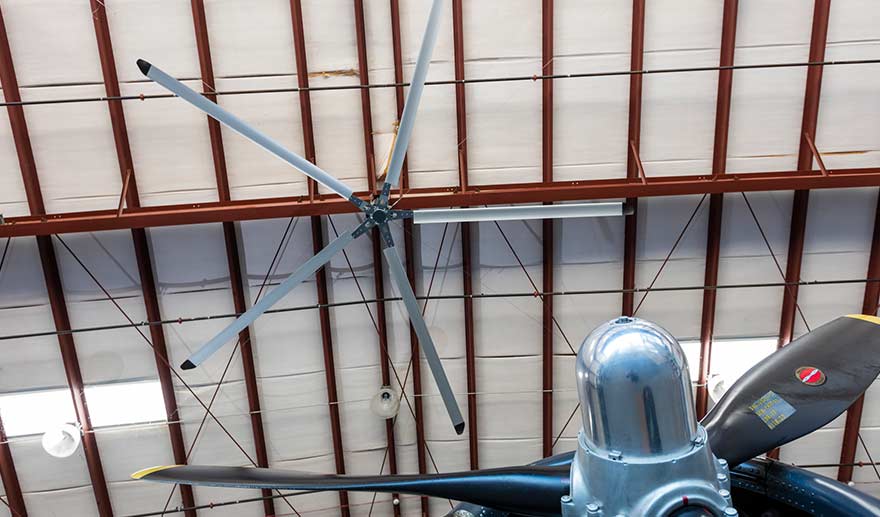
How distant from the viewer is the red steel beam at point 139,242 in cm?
930

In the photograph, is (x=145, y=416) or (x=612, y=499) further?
(x=145, y=416)

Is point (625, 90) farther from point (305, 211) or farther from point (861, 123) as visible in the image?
point (305, 211)

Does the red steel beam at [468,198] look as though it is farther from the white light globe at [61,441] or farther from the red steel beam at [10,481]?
the red steel beam at [10,481]

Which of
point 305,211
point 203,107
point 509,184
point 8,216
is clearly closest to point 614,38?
point 509,184

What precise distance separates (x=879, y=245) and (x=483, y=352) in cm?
790

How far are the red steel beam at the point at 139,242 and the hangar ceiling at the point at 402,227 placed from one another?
46 millimetres

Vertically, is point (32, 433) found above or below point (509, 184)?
below

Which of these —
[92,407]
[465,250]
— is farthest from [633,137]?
[92,407]

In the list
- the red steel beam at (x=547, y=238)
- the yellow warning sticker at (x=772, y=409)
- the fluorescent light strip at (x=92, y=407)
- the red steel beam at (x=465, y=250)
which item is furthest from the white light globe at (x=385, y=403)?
the yellow warning sticker at (x=772, y=409)

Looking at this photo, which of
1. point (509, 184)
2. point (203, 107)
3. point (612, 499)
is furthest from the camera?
point (509, 184)

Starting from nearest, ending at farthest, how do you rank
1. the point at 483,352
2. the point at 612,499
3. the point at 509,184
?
the point at 612,499 < the point at 509,184 < the point at 483,352

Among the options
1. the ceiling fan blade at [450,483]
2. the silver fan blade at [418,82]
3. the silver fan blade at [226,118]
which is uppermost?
the silver fan blade at [418,82]

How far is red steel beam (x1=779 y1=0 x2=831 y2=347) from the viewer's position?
950 cm

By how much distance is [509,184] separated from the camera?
10.4 meters
